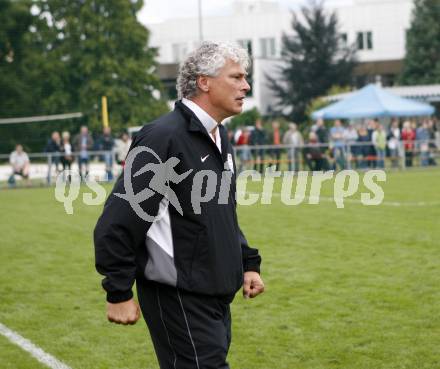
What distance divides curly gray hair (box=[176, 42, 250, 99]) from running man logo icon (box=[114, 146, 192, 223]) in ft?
1.23

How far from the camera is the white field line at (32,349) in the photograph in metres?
6.40

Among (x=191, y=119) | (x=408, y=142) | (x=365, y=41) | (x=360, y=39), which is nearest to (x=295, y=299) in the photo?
(x=191, y=119)

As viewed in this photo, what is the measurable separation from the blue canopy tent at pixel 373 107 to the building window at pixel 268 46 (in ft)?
160

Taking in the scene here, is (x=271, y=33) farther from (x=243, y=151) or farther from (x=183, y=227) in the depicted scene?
(x=183, y=227)

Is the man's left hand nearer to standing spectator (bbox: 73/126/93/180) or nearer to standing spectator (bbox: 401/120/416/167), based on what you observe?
standing spectator (bbox: 73/126/93/180)

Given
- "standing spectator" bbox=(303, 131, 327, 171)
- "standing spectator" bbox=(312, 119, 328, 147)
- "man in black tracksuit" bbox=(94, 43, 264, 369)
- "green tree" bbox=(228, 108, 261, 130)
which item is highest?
"man in black tracksuit" bbox=(94, 43, 264, 369)

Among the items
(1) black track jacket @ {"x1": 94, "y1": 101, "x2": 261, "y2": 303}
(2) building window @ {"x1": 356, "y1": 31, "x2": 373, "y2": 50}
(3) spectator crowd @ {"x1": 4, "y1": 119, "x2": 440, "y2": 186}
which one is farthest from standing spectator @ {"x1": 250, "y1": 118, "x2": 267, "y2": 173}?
(2) building window @ {"x1": 356, "y1": 31, "x2": 373, "y2": 50}

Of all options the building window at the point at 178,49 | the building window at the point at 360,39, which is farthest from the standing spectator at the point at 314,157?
the building window at the point at 178,49

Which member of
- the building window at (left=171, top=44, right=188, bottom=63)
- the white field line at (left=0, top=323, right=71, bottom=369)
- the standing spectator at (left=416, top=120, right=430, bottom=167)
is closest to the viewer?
the white field line at (left=0, top=323, right=71, bottom=369)

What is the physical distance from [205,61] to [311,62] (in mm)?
60661

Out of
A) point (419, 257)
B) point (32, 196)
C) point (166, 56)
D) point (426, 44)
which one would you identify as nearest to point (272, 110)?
point (426, 44)

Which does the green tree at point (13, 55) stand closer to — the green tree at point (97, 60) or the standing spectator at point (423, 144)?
the green tree at point (97, 60)

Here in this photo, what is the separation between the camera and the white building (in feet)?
239

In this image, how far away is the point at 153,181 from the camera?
12.3 feet
